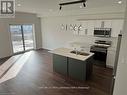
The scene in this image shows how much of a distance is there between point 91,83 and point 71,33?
3.68 meters

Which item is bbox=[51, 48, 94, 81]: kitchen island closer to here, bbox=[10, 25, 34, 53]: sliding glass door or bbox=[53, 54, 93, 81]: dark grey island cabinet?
A: bbox=[53, 54, 93, 81]: dark grey island cabinet

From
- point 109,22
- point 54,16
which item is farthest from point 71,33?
point 109,22

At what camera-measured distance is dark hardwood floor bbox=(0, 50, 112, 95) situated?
3293 mm

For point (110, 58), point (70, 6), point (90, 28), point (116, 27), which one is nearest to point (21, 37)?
point (70, 6)

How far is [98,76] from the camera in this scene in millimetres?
4242

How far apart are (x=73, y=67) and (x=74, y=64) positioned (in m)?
0.14

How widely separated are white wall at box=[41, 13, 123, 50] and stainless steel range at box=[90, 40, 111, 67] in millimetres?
380

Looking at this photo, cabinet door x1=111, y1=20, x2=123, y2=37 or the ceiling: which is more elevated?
the ceiling

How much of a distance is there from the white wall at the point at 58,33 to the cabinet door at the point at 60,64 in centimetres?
244

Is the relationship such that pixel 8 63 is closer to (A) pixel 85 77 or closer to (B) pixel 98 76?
(A) pixel 85 77

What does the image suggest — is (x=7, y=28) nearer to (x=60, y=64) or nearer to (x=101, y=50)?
(x=60, y=64)

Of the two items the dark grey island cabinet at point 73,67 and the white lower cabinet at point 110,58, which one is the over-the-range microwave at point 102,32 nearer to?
the white lower cabinet at point 110,58

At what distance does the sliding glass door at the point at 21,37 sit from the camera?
702cm

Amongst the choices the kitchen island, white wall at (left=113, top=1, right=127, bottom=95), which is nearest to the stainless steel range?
the kitchen island
